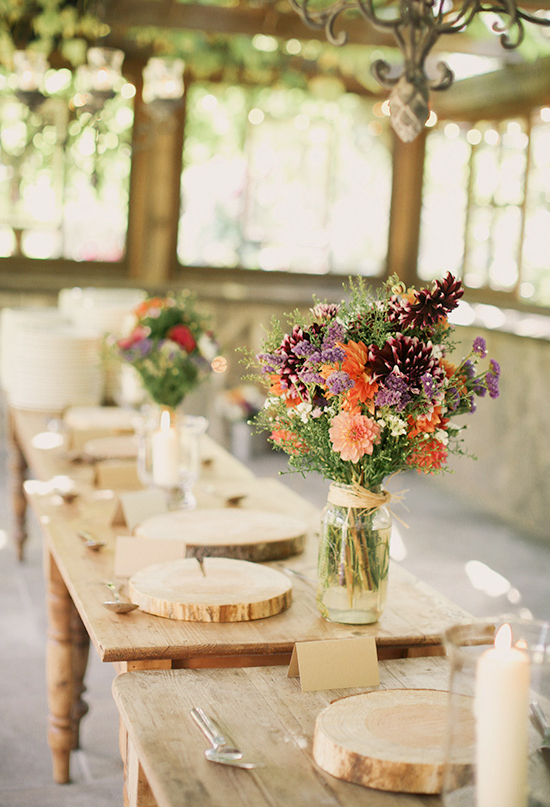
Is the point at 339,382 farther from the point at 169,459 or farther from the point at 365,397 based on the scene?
the point at 169,459

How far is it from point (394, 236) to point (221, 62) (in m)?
1.70

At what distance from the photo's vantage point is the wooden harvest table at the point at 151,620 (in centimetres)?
147

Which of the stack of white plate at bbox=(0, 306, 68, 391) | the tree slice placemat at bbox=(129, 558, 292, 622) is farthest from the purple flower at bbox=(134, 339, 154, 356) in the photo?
the tree slice placemat at bbox=(129, 558, 292, 622)

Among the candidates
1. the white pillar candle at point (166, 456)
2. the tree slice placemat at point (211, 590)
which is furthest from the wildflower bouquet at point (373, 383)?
the white pillar candle at point (166, 456)

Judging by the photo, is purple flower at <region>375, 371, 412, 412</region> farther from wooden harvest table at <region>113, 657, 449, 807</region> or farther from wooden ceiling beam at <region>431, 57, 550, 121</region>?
wooden ceiling beam at <region>431, 57, 550, 121</region>

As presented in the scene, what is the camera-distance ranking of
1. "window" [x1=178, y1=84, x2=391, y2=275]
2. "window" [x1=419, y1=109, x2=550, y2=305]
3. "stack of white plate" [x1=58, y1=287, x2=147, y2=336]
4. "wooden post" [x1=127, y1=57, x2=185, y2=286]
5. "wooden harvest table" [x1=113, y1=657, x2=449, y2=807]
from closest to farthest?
"wooden harvest table" [x1=113, y1=657, x2=449, y2=807]
"stack of white plate" [x1=58, y1=287, x2=147, y2=336]
"window" [x1=419, y1=109, x2=550, y2=305]
"wooden post" [x1=127, y1=57, x2=185, y2=286]
"window" [x1=178, y1=84, x2=391, y2=275]

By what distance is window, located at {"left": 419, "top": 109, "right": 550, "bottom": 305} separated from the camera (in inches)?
215

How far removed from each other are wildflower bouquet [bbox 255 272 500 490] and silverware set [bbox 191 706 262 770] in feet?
1.43

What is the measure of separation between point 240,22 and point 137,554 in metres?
4.57

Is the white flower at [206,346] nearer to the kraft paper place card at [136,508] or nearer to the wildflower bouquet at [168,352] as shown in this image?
the wildflower bouquet at [168,352]

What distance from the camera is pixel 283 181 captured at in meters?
6.73

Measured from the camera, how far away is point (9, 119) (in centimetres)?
627

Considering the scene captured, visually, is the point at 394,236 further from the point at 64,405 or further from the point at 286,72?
the point at 64,405

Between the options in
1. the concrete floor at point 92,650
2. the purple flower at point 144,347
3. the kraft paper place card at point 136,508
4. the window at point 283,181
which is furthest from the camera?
the window at point 283,181
